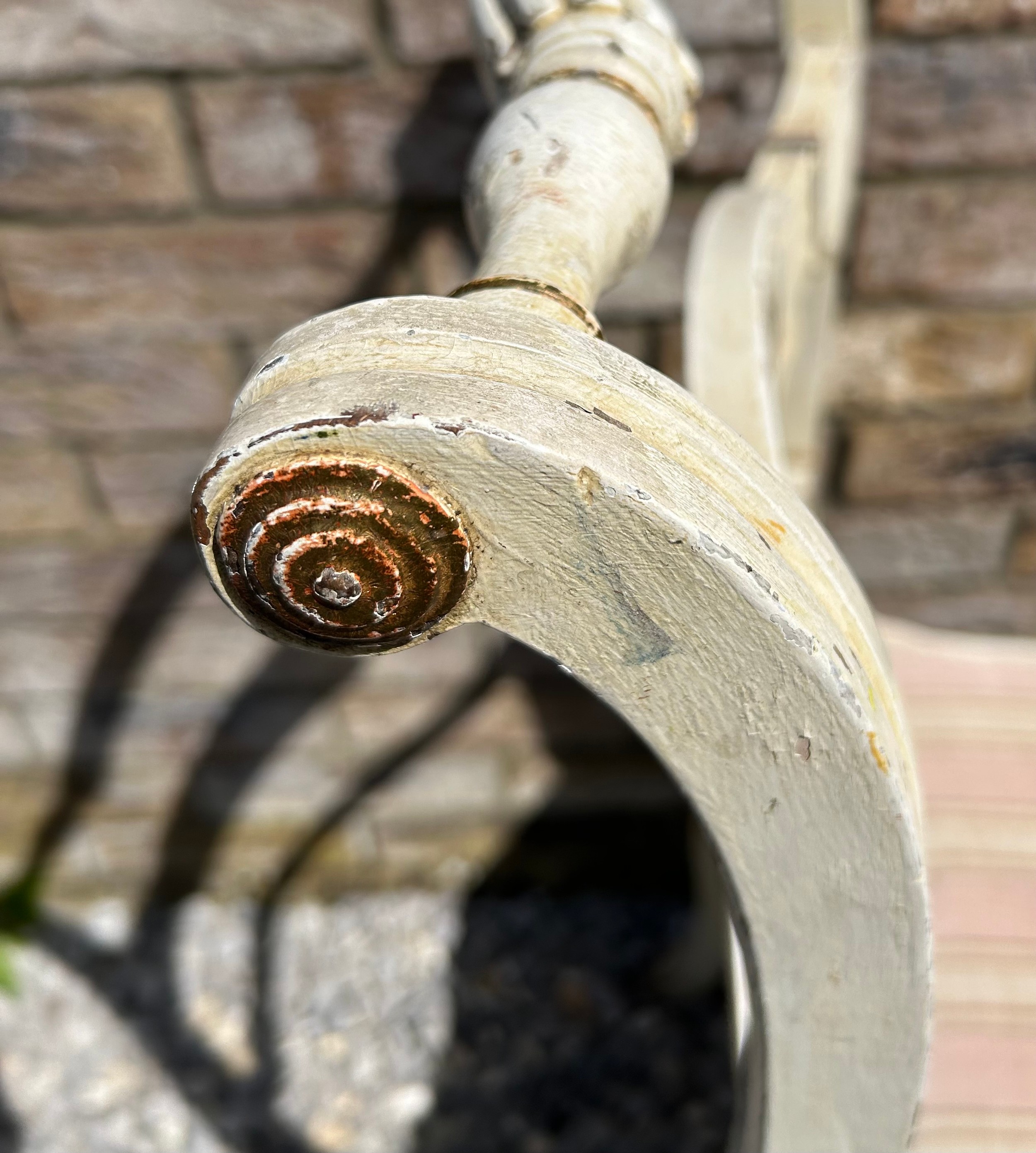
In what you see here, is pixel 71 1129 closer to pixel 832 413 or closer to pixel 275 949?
pixel 275 949

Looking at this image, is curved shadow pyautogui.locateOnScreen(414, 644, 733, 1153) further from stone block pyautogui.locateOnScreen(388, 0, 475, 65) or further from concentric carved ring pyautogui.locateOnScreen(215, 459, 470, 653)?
concentric carved ring pyautogui.locateOnScreen(215, 459, 470, 653)

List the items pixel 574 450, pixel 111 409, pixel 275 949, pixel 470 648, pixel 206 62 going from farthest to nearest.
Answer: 1. pixel 275 949
2. pixel 470 648
3. pixel 111 409
4. pixel 206 62
5. pixel 574 450

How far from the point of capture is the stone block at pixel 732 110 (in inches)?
36.5

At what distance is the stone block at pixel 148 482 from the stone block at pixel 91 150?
0.27 m

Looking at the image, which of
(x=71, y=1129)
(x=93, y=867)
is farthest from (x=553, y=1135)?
(x=93, y=867)

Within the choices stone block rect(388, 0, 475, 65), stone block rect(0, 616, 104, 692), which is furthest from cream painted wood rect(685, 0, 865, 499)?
stone block rect(0, 616, 104, 692)

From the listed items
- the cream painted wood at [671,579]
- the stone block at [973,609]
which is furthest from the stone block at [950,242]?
the cream painted wood at [671,579]

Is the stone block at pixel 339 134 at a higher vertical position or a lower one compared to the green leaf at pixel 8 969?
higher

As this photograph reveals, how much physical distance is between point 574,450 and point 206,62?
85 centimetres

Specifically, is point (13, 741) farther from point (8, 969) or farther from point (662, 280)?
point (662, 280)

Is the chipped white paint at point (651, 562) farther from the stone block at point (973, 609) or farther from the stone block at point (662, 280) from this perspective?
the stone block at point (973, 609)

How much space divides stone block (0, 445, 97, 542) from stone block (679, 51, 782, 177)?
77cm

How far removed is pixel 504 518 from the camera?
0.95 ft

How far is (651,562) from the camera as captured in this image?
30 centimetres
